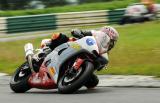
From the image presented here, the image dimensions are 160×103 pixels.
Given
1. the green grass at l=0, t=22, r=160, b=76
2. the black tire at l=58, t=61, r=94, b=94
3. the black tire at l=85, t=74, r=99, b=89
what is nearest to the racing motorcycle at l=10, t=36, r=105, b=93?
the black tire at l=58, t=61, r=94, b=94

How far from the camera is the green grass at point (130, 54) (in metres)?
14.5

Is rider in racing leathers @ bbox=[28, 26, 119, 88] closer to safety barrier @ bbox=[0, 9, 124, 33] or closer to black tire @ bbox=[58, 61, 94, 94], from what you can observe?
black tire @ bbox=[58, 61, 94, 94]

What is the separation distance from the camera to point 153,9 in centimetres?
2825

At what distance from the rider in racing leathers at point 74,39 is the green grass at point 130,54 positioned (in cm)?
277

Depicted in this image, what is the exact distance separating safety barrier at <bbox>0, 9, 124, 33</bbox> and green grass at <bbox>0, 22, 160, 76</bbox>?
20.7ft

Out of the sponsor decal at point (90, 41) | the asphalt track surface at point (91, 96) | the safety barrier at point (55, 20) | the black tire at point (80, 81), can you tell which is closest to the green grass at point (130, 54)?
the asphalt track surface at point (91, 96)

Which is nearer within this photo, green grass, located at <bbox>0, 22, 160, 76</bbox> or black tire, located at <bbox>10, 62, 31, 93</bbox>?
black tire, located at <bbox>10, 62, 31, 93</bbox>

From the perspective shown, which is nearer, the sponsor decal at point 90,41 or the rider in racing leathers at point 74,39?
the sponsor decal at point 90,41

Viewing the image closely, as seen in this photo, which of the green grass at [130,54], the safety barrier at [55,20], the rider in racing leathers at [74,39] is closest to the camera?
the rider in racing leathers at [74,39]

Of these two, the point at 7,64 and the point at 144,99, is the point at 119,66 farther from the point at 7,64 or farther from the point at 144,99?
the point at 144,99

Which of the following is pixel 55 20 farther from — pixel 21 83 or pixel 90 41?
pixel 90 41

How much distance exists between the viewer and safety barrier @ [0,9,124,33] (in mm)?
29547

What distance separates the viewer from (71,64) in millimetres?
10570

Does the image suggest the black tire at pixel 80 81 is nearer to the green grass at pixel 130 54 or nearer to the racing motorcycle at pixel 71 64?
the racing motorcycle at pixel 71 64
